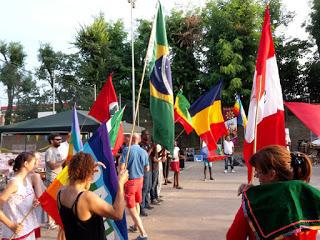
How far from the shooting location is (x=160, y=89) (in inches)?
255

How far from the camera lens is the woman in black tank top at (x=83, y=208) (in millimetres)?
3117

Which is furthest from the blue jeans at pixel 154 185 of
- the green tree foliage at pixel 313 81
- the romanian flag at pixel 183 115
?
the green tree foliage at pixel 313 81

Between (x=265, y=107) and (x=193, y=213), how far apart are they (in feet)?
15.8

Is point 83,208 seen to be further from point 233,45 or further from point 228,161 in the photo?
point 233,45

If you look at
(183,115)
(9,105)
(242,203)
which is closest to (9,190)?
(242,203)

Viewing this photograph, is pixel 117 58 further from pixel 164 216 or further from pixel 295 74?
pixel 164 216

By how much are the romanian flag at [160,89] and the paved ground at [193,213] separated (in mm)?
2007

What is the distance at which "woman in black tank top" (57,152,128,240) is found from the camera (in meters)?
3.12

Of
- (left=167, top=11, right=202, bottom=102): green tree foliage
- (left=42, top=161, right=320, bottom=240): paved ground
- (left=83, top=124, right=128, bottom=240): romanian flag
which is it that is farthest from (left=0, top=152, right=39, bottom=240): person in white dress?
(left=167, top=11, right=202, bottom=102): green tree foliage

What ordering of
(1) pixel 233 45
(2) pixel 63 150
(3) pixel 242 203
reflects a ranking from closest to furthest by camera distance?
1. (3) pixel 242 203
2. (2) pixel 63 150
3. (1) pixel 233 45

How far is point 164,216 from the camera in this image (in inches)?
348

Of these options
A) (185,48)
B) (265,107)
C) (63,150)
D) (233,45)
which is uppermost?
(185,48)

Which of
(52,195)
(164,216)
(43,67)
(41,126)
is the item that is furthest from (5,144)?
(43,67)

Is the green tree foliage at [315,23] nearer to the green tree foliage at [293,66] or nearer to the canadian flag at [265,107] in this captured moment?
the green tree foliage at [293,66]
